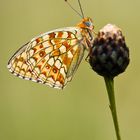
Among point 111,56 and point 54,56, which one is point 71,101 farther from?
point 111,56

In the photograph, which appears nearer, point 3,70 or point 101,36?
point 101,36

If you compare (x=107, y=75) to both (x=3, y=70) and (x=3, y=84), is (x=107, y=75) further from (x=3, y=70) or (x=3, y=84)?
(x=3, y=70)

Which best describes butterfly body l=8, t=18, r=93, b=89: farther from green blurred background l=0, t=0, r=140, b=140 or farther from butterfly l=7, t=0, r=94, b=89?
green blurred background l=0, t=0, r=140, b=140

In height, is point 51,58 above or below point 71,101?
below

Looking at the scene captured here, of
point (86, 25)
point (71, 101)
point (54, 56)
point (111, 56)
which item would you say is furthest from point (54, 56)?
point (71, 101)

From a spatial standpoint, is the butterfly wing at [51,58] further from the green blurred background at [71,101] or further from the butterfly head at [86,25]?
the green blurred background at [71,101]

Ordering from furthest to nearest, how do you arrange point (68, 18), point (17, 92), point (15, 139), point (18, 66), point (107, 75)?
point (68, 18) → point (17, 92) → point (15, 139) → point (18, 66) → point (107, 75)

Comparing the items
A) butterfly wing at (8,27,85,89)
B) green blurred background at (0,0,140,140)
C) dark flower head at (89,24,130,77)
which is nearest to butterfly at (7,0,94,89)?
butterfly wing at (8,27,85,89)

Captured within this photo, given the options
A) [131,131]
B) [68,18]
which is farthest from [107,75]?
[68,18]
